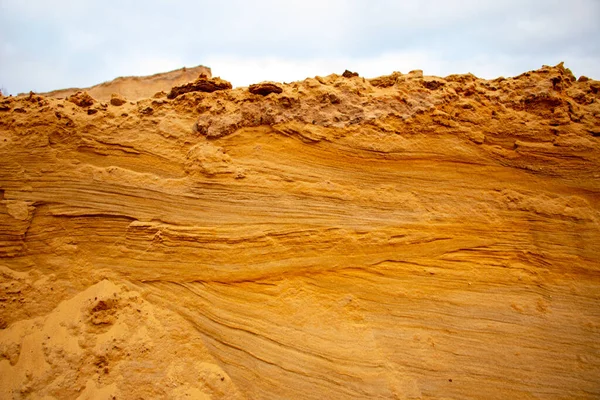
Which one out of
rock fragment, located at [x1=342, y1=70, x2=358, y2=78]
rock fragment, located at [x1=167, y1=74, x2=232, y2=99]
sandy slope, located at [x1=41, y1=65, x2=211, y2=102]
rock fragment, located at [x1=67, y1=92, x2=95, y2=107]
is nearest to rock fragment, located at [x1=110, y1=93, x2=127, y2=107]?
rock fragment, located at [x1=67, y1=92, x2=95, y2=107]

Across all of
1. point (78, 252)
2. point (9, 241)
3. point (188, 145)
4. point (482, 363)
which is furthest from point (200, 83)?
point (482, 363)

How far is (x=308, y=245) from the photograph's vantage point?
10.8ft

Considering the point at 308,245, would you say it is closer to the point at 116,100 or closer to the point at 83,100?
the point at 116,100

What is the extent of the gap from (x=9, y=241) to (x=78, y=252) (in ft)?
2.22

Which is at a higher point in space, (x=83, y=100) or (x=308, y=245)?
→ (x=83, y=100)

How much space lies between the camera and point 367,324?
10.4ft

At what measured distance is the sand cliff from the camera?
2996mm

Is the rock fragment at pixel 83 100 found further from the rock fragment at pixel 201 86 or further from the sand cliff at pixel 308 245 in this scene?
the rock fragment at pixel 201 86

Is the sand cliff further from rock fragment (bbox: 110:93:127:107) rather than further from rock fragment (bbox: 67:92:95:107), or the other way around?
rock fragment (bbox: 110:93:127:107)

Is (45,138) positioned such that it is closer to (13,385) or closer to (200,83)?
(200,83)

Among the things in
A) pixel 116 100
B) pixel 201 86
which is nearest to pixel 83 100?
pixel 116 100

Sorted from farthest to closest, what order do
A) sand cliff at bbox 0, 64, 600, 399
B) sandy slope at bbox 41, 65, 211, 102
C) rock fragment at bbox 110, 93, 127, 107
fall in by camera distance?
sandy slope at bbox 41, 65, 211, 102, rock fragment at bbox 110, 93, 127, 107, sand cliff at bbox 0, 64, 600, 399

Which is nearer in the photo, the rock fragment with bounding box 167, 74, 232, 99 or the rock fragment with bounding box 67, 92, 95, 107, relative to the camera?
the rock fragment with bounding box 67, 92, 95, 107

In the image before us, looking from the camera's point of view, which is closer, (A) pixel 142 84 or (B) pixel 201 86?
(B) pixel 201 86
